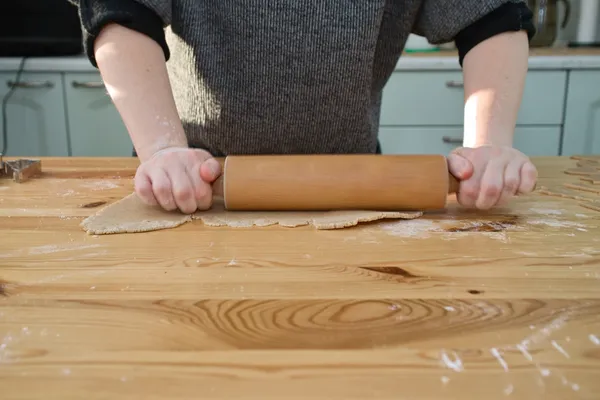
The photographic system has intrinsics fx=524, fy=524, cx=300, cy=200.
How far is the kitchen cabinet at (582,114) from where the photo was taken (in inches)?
74.2

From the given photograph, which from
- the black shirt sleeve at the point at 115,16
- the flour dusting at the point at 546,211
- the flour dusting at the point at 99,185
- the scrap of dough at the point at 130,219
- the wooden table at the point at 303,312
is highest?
the black shirt sleeve at the point at 115,16

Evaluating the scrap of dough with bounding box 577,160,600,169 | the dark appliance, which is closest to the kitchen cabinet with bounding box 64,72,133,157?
the dark appliance


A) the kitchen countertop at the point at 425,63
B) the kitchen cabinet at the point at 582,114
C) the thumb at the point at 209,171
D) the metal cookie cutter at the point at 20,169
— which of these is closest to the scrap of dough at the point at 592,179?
the thumb at the point at 209,171

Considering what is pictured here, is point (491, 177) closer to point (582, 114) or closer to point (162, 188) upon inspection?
point (162, 188)

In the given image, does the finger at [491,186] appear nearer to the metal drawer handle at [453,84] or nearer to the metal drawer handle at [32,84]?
the metal drawer handle at [453,84]

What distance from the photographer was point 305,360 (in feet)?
0.93

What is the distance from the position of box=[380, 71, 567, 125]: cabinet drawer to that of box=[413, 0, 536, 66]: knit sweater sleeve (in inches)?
43.1

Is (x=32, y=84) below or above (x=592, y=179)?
above

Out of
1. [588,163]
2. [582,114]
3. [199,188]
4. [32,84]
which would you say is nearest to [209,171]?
[199,188]

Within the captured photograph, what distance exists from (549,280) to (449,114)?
1626 mm

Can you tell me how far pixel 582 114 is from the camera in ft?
6.32

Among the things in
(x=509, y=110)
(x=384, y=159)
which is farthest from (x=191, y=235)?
(x=509, y=110)

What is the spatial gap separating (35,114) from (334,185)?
172 cm

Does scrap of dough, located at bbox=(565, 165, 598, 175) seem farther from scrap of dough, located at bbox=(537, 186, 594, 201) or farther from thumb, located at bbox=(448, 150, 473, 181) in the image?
thumb, located at bbox=(448, 150, 473, 181)
